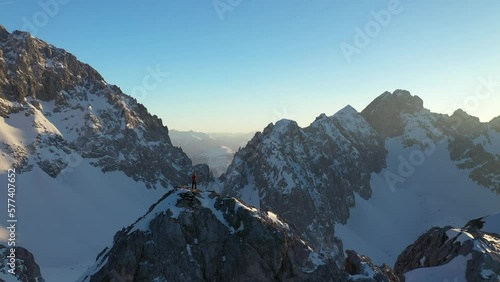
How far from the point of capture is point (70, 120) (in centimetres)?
16012

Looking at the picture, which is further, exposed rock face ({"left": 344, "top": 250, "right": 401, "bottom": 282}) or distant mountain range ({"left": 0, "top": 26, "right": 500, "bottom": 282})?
distant mountain range ({"left": 0, "top": 26, "right": 500, "bottom": 282})

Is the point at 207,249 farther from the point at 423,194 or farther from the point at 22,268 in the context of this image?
the point at 423,194

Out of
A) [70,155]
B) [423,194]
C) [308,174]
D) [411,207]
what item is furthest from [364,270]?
[423,194]

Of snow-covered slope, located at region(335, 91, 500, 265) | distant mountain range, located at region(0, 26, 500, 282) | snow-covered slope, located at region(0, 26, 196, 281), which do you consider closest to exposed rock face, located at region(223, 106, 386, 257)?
distant mountain range, located at region(0, 26, 500, 282)

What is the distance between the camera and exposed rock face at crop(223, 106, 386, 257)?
144250mm

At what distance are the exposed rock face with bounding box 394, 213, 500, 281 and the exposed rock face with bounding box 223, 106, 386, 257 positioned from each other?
74039 mm

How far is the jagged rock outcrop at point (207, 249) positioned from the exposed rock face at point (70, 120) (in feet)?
378

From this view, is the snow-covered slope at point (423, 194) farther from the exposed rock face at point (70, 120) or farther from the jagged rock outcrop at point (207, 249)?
the jagged rock outcrop at point (207, 249)

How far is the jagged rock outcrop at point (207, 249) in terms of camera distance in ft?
108

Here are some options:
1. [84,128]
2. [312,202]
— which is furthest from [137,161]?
Result: [312,202]

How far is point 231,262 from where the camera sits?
1364 inches

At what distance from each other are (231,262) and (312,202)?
117079 mm

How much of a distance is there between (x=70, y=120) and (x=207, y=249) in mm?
144472

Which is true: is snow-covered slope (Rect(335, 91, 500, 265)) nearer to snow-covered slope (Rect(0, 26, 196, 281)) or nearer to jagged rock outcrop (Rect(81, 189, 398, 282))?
snow-covered slope (Rect(0, 26, 196, 281))
